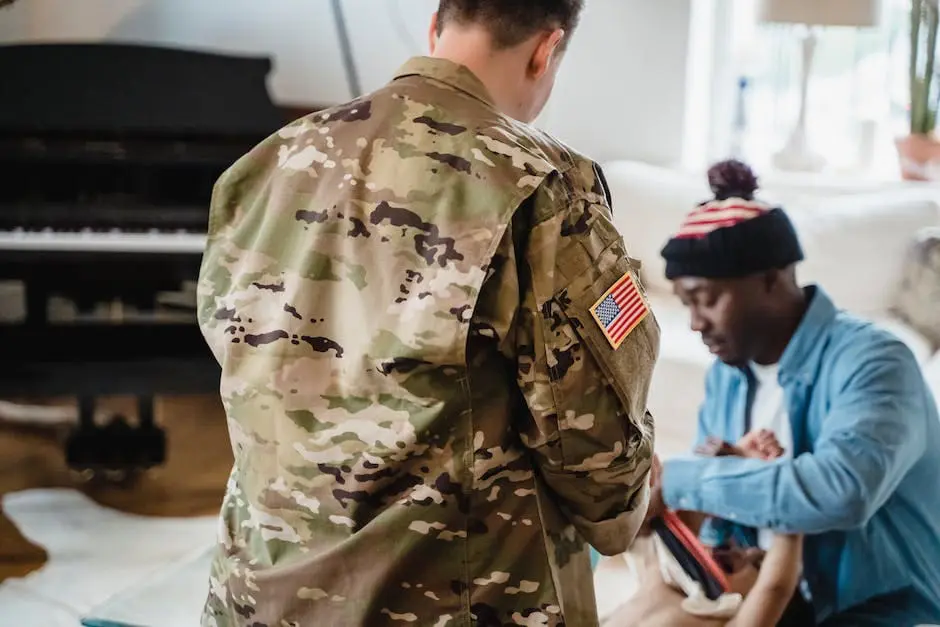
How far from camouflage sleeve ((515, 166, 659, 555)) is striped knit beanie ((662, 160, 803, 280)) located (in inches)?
16.9

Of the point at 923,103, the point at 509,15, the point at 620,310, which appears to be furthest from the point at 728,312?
the point at 923,103

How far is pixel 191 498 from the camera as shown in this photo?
2830 mm

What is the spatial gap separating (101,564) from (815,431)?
5.85 feet

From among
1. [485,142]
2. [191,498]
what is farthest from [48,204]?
[485,142]

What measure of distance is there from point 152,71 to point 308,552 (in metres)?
2.03

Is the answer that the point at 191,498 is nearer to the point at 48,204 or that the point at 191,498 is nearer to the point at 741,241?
the point at 48,204

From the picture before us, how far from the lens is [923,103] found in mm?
3357

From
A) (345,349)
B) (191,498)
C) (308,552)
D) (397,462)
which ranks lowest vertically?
(191,498)

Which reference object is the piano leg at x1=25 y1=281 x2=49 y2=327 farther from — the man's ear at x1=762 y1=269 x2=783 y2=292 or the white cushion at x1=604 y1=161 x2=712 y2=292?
the man's ear at x1=762 y1=269 x2=783 y2=292

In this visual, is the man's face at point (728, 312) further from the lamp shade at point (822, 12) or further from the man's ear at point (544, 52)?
the lamp shade at point (822, 12)

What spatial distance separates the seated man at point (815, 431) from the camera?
51.3 inches

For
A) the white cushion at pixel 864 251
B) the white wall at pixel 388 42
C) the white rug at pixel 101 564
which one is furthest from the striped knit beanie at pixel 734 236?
the white wall at pixel 388 42

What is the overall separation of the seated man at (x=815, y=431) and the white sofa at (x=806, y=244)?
1028 mm

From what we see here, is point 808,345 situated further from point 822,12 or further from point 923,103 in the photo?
point 923,103
